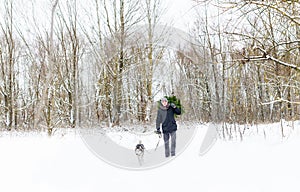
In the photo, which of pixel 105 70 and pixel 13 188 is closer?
pixel 13 188

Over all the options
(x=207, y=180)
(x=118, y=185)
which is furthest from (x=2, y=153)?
(x=207, y=180)

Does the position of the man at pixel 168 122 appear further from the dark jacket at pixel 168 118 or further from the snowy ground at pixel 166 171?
the snowy ground at pixel 166 171

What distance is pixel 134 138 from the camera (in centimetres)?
936

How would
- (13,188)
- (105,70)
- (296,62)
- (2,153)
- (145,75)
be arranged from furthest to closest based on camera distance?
(105,70) < (145,75) < (2,153) < (296,62) < (13,188)

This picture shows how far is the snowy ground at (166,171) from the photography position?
3.99 m

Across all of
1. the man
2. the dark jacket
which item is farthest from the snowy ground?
the dark jacket

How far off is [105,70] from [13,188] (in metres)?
7.92

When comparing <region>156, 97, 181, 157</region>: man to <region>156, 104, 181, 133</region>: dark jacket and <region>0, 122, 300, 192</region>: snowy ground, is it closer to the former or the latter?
<region>156, 104, 181, 133</region>: dark jacket

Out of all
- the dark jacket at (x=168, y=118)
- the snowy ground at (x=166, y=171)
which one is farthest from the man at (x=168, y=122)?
the snowy ground at (x=166, y=171)

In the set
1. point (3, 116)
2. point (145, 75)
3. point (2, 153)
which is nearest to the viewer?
point (2, 153)

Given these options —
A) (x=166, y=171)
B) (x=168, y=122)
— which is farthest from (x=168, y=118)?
(x=166, y=171)

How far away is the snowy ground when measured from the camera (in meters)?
3.99

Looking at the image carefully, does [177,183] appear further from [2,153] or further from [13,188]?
[2,153]

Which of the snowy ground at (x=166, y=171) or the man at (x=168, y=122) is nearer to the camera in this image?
the snowy ground at (x=166, y=171)
